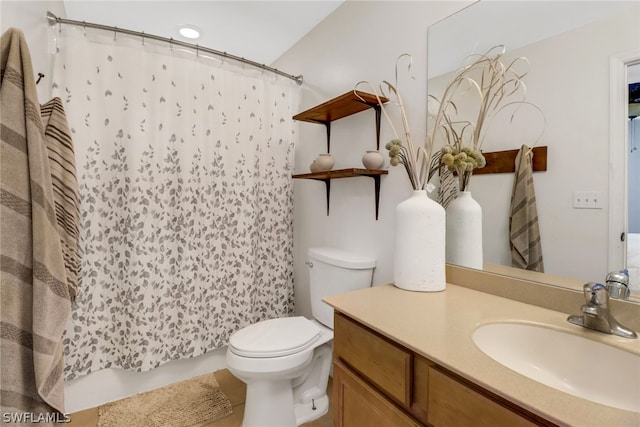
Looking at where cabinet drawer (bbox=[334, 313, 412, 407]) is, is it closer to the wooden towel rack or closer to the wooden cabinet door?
the wooden cabinet door

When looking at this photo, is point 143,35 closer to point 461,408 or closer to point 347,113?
point 347,113

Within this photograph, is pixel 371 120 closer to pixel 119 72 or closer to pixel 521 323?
pixel 521 323

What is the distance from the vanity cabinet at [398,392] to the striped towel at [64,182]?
837 millimetres

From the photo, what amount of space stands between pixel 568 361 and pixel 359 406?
59 centimetres

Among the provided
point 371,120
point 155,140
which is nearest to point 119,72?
point 155,140

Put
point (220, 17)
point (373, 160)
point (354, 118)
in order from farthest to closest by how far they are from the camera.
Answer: point (220, 17)
point (354, 118)
point (373, 160)

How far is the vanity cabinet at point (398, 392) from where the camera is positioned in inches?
23.1

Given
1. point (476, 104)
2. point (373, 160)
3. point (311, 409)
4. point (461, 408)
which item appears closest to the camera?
point (461, 408)

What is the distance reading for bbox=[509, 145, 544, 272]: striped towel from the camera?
1.02 m

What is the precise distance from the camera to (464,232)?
47.6 inches

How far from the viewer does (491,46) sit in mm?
1113

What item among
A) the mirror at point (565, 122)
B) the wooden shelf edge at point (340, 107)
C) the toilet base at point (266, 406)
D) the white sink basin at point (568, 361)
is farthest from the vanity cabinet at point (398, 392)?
the wooden shelf edge at point (340, 107)

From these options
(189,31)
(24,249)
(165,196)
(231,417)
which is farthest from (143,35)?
(231,417)

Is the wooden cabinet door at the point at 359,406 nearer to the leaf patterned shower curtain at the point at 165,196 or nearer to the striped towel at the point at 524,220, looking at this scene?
the striped towel at the point at 524,220
